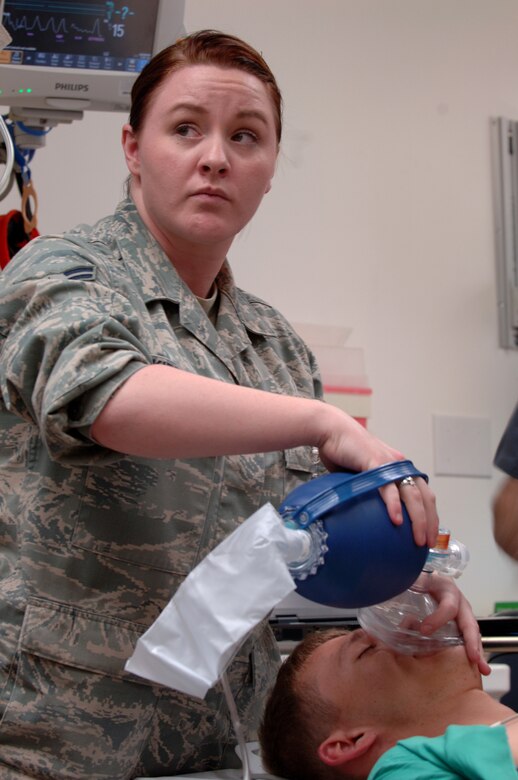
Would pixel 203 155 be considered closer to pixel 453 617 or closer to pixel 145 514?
pixel 145 514

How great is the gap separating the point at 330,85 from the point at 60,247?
2.30m

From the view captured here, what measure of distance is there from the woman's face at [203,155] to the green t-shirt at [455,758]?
0.77 m

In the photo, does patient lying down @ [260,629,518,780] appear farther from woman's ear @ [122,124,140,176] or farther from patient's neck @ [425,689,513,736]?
woman's ear @ [122,124,140,176]

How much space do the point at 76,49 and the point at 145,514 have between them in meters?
1.24

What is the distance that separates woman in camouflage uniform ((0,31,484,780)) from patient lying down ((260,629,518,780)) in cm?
6

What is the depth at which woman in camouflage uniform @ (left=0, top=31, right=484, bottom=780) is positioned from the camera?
1.05 m

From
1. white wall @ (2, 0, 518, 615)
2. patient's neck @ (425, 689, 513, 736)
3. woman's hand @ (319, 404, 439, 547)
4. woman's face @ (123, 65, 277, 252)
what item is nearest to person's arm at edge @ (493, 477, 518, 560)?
patient's neck @ (425, 689, 513, 736)

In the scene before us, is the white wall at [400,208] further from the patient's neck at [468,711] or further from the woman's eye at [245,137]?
the patient's neck at [468,711]

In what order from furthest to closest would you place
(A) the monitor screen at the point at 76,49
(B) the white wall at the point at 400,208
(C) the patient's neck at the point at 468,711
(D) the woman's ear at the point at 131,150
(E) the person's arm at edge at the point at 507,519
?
(B) the white wall at the point at 400,208 < (A) the monitor screen at the point at 76,49 < (E) the person's arm at edge at the point at 507,519 < (D) the woman's ear at the point at 131,150 < (C) the patient's neck at the point at 468,711

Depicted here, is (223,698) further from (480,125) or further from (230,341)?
(480,125)

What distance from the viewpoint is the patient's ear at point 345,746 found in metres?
1.32

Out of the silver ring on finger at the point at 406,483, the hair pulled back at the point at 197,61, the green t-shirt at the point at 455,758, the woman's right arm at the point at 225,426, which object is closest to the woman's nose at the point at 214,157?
the hair pulled back at the point at 197,61

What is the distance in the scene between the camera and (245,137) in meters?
1.45

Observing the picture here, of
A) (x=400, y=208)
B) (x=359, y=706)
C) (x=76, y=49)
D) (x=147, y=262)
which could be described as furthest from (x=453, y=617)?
(x=400, y=208)
